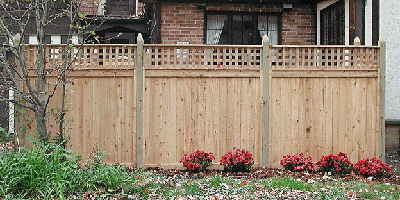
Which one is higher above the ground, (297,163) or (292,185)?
(297,163)

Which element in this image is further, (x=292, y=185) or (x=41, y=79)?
(x=41, y=79)

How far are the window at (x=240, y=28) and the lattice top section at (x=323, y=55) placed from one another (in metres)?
3.32

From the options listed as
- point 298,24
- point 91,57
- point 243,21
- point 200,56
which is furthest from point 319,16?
point 91,57

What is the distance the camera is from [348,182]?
6.03m

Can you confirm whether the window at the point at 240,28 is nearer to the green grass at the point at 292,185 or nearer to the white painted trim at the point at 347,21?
the white painted trim at the point at 347,21

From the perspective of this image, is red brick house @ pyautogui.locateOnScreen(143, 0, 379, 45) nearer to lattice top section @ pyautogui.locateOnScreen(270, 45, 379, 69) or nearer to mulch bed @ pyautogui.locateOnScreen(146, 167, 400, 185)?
lattice top section @ pyautogui.locateOnScreen(270, 45, 379, 69)

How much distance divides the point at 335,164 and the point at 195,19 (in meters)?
5.17

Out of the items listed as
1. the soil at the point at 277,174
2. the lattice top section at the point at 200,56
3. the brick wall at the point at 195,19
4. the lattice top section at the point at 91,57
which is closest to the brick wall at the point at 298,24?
the brick wall at the point at 195,19

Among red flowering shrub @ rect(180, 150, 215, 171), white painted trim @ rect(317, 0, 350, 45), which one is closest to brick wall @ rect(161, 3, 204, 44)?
white painted trim @ rect(317, 0, 350, 45)

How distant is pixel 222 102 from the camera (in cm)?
701

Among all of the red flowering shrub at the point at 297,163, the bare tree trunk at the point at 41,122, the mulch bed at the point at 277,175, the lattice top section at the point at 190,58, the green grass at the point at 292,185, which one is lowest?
the mulch bed at the point at 277,175

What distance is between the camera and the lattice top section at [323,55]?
706cm

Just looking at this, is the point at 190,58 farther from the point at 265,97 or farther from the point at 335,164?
the point at 335,164

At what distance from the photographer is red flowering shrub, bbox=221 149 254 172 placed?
6609 mm
